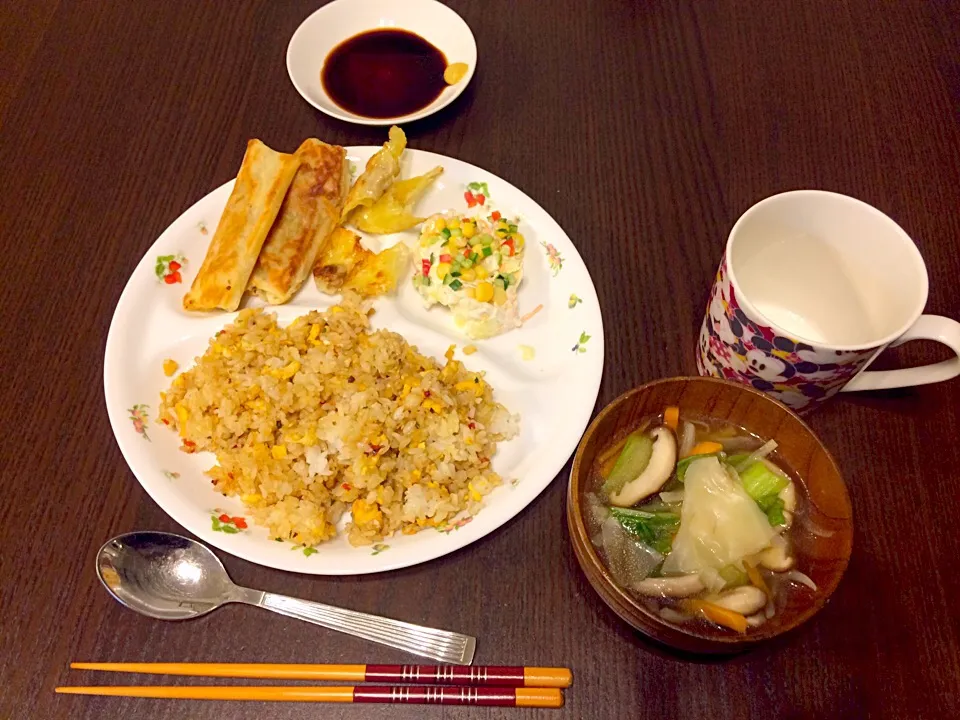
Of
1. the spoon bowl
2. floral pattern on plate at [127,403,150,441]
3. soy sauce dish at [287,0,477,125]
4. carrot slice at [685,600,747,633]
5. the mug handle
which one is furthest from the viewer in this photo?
soy sauce dish at [287,0,477,125]

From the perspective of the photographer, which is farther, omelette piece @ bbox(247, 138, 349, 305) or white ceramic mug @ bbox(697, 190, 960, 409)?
omelette piece @ bbox(247, 138, 349, 305)

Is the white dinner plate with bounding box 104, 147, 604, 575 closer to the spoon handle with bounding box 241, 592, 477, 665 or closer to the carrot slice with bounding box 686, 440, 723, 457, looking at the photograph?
the spoon handle with bounding box 241, 592, 477, 665

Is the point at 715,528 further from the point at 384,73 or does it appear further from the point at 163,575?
the point at 384,73

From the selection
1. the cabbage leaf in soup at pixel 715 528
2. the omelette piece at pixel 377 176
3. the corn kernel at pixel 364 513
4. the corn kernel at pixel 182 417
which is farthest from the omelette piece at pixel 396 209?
the cabbage leaf in soup at pixel 715 528

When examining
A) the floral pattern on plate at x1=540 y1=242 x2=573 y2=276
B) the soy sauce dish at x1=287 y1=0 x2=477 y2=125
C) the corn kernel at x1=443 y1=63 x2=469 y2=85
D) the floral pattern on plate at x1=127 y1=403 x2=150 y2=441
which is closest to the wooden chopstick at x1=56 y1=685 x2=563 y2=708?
the floral pattern on plate at x1=127 y1=403 x2=150 y2=441

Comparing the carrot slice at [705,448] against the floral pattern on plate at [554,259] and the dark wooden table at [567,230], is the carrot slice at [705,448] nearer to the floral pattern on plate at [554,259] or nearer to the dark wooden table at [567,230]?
the dark wooden table at [567,230]

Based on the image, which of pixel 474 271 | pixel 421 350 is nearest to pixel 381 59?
pixel 474 271
